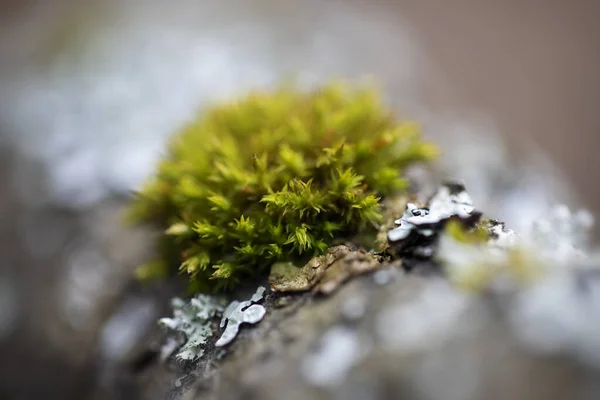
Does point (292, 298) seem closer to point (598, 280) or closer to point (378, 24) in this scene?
point (598, 280)

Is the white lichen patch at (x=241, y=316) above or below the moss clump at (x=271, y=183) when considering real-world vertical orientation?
below

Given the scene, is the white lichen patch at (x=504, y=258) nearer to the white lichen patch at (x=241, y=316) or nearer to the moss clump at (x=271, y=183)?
the moss clump at (x=271, y=183)

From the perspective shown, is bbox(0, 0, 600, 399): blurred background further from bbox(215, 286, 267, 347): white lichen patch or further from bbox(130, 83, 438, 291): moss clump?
bbox(215, 286, 267, 347): white lichen patch

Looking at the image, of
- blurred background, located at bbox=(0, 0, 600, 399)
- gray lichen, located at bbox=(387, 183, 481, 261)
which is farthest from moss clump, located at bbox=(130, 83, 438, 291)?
blurred background, located at bbox=(0, 0, 600, 399)

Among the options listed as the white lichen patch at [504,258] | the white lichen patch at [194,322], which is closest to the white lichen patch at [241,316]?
the white lichen patch at [194,322]

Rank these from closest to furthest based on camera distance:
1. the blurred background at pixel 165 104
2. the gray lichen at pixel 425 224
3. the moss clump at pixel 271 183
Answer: the gray lichen at pixel 425 224
the moss clump at pixel 271 183
the blurred background at pixel 165 104

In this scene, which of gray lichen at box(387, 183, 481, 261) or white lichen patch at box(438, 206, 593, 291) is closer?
white lichen patch at box(438, 206, 593, 291)
